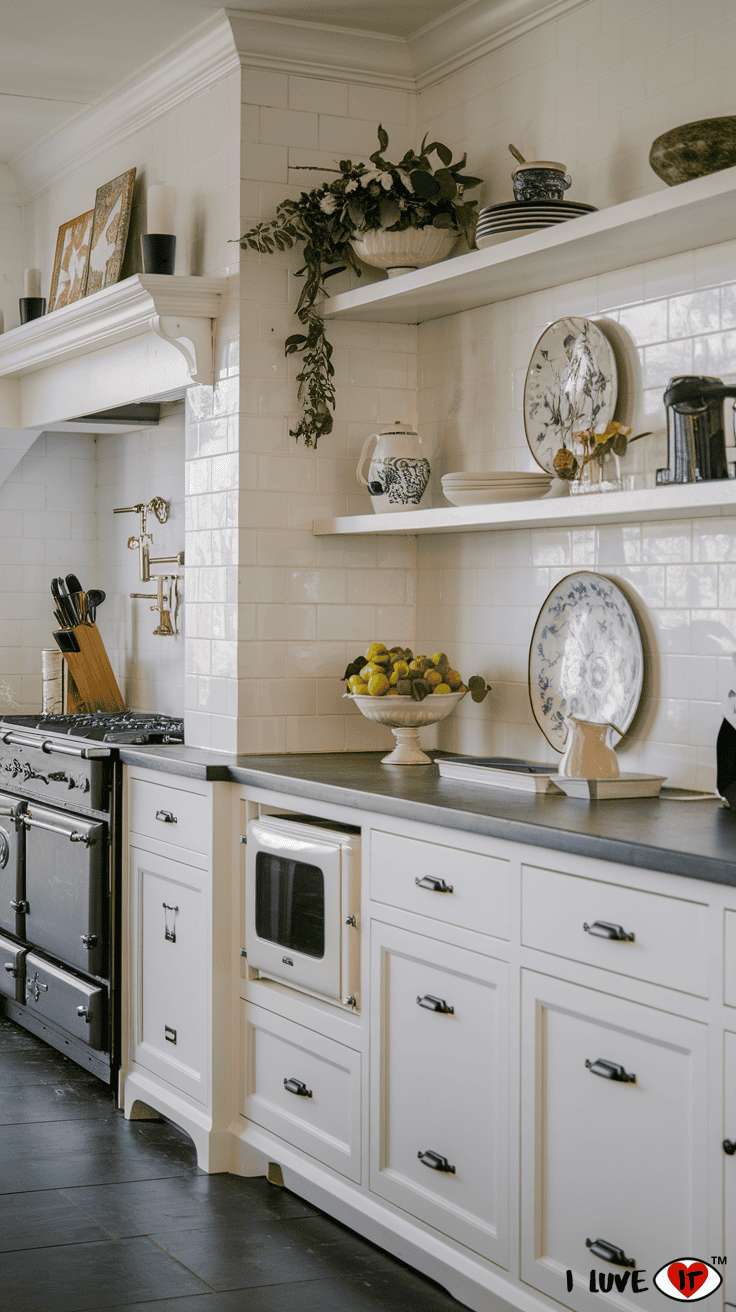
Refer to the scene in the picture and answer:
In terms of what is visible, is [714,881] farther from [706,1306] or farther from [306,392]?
[306,392]

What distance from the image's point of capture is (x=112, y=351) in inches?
169

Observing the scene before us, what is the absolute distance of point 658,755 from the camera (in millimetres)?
2844

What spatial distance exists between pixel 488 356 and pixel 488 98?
0.64 meters

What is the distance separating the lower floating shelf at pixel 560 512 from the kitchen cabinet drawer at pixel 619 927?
2.41 feet

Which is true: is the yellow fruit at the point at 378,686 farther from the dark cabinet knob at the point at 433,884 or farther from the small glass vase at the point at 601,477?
the dark cabinet knob at the point at 433,884

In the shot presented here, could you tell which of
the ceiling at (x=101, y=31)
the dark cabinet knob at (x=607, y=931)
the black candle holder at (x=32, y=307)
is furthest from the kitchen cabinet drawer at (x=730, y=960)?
the black candle holder at (x=32, y=307)

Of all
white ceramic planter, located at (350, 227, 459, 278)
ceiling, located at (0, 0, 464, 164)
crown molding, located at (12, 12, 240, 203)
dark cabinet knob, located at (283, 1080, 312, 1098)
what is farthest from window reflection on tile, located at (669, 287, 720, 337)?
dark cabinet knob, located at (283, 1080, 312, 1098)

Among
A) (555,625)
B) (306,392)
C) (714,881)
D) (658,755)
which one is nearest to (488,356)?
(306,392)

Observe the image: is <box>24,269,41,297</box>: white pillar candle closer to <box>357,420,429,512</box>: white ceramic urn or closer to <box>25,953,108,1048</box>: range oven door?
<box>357,420,429,512</box>: white ceramic urn

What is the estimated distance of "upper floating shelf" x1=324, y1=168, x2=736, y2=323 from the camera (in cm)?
249

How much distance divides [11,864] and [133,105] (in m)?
2.31

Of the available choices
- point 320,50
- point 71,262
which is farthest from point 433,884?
point 71,262

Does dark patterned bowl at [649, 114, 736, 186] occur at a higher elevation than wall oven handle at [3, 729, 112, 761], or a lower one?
higher

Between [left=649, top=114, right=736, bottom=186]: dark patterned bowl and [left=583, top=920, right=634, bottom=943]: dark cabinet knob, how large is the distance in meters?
1.37
